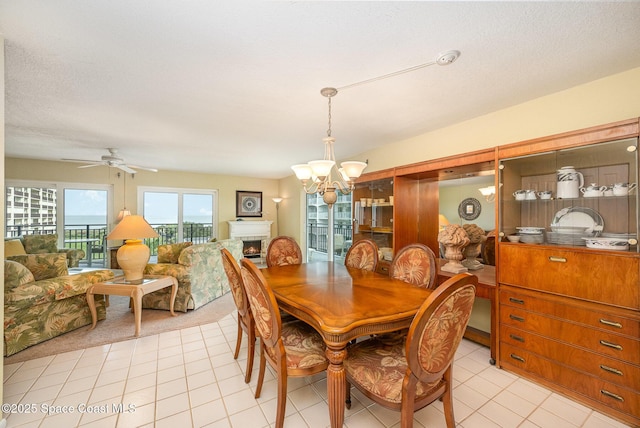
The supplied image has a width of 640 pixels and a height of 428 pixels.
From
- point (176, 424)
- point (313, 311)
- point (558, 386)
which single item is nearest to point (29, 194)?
point (176, 424)

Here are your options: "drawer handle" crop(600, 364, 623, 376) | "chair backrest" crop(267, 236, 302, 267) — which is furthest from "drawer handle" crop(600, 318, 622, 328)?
"chair backrest" crop(267, 236, 302, 267)

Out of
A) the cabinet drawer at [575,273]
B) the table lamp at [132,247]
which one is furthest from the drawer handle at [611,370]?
the table lamp at [132,247]

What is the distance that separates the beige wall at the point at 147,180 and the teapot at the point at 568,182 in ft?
20.9

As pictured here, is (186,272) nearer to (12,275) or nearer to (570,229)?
(12,275)

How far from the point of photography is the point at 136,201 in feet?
19.5

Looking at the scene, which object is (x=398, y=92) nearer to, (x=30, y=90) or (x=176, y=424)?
(x=176, y=424)

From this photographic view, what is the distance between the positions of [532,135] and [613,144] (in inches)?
23.7

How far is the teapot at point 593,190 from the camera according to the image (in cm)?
188

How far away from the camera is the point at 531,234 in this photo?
2.20 meters

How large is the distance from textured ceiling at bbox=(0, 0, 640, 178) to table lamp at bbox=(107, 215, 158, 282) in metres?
1.17

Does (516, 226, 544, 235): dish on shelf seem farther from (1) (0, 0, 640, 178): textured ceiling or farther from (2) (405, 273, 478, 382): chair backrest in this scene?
(2) (405, 273, 478, 382): chair backrest

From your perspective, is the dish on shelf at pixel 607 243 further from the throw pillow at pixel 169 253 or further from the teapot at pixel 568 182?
the throw pillow at pixel 169 253

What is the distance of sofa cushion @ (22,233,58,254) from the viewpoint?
13.8 feet

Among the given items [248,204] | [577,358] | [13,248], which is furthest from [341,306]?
[248,204]
